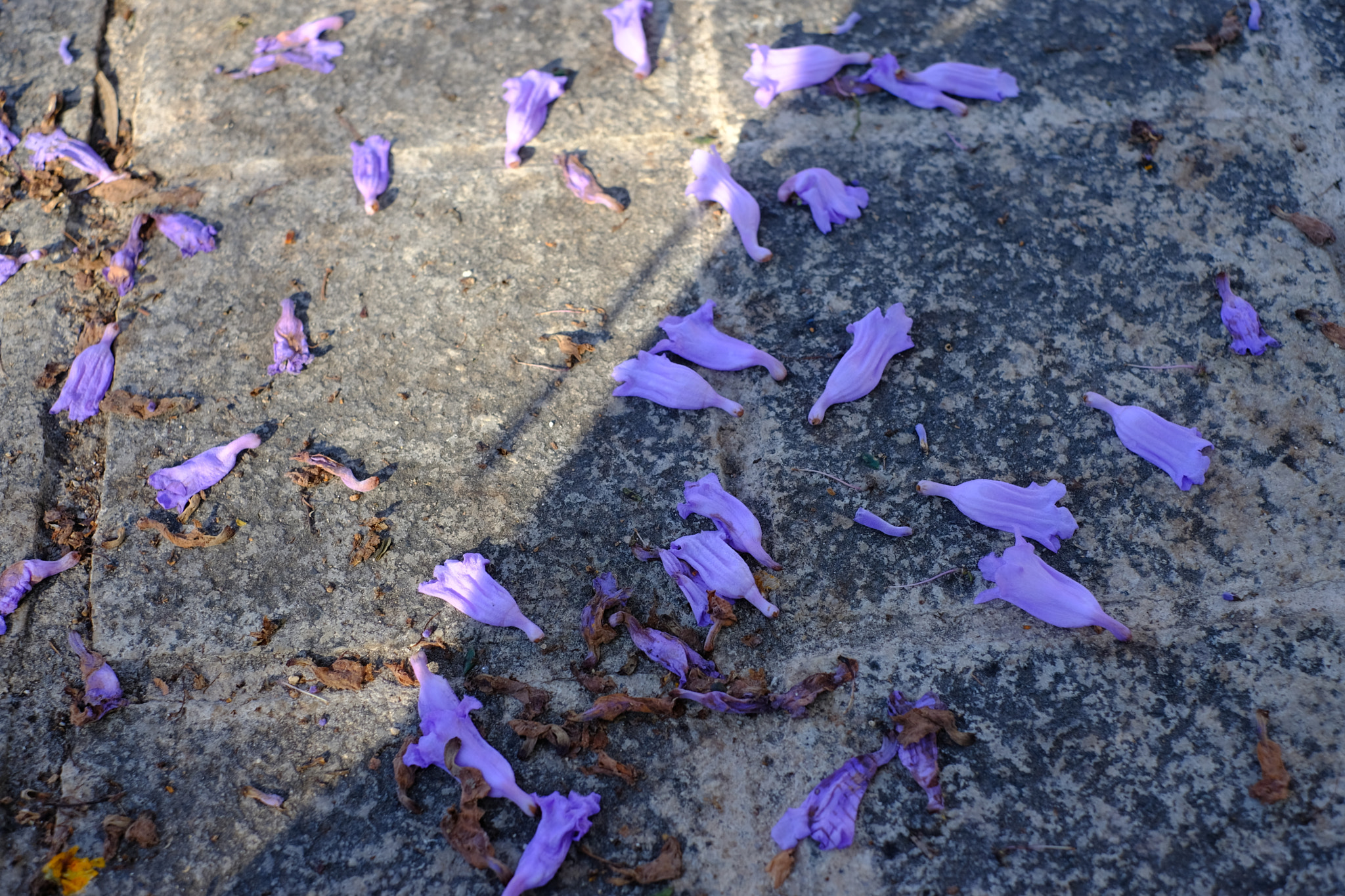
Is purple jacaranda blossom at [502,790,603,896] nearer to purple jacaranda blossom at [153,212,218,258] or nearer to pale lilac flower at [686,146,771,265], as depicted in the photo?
pale lilac flower at [686,146,771,265]

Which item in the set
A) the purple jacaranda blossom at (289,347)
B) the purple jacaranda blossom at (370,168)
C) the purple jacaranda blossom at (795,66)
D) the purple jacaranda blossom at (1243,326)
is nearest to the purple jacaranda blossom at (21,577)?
the purple jacaranda blossom at (289,347)

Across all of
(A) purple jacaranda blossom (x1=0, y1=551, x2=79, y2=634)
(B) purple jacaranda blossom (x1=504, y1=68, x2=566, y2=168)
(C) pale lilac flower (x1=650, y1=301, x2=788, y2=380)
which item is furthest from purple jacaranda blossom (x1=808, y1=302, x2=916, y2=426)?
(A) purple jacaranda blossom (x1=0, y1=551, x2=79, y2=634)

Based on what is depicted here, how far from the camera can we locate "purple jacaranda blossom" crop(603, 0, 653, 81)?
2.90 metres

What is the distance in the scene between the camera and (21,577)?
2.11 metres

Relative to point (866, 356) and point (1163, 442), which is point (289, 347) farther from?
point (1163, 442)

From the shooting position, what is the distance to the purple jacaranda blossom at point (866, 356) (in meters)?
2.26

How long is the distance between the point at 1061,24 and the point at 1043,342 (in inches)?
52.1

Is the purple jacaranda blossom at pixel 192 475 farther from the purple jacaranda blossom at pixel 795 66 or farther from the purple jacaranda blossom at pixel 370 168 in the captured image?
the purple jacaranda blossom at pixel 795 66

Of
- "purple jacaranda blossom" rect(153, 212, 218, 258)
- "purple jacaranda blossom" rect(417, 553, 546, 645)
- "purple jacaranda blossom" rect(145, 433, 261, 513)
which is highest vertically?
"purple jacaranda blossom" rect(153, 212, 218, 258)

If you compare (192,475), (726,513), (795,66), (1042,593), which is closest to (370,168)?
(192,475)

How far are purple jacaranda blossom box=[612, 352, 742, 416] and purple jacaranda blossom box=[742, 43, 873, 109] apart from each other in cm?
108

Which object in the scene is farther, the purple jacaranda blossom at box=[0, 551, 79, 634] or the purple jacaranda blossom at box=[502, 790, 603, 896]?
the purple jacaranda blossom at box=[0, 551, 79, 634]

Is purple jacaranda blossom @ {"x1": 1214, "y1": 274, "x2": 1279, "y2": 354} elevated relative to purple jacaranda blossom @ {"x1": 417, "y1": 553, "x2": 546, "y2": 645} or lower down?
elevated

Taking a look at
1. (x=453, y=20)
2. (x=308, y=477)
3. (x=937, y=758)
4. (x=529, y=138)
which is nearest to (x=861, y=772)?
(x=937, y=758)
